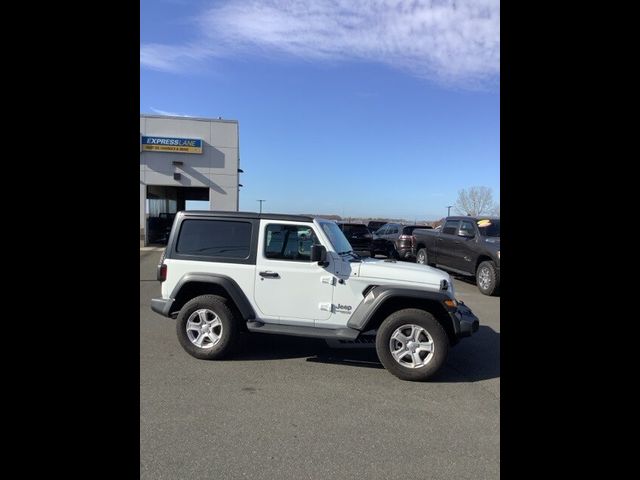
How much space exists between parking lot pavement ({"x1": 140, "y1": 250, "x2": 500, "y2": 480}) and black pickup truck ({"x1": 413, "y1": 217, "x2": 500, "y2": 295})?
4.84 meters

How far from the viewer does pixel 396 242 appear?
14.7 metres

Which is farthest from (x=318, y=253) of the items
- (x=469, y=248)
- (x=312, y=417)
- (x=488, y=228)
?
(x=488, y=228)

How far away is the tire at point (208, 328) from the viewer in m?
4.54

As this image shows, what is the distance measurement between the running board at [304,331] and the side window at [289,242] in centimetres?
79

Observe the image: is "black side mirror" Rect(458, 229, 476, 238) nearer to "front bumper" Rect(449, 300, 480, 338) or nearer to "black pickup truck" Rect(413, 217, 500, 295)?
"black pickup truck" Rect(413, 217, 500, 295)

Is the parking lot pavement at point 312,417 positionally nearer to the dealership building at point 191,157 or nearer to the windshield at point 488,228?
the windshield at point 488,228

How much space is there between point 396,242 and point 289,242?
10.6m

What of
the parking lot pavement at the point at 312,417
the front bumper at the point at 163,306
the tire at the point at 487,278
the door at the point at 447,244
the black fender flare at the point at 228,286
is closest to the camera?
the parking lot pavement at the point at 312,417

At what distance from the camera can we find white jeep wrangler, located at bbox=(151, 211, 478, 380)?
13.6 feet

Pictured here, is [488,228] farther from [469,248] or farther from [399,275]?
[399,275]

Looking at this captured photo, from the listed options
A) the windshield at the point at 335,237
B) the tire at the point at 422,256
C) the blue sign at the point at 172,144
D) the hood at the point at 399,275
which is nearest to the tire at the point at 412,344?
the hood at the point at 399,275

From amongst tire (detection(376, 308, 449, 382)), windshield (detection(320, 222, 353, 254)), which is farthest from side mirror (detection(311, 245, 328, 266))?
tire (detection(376, 308, 449, 382))
